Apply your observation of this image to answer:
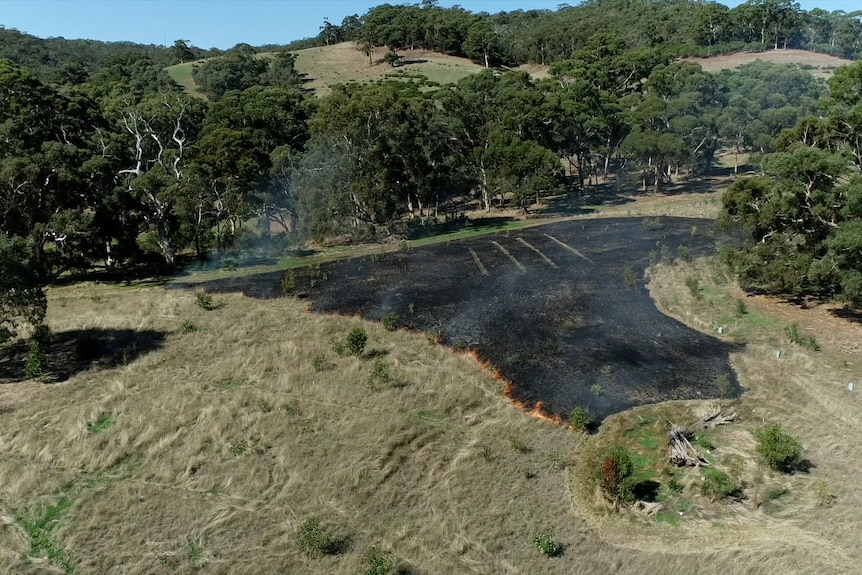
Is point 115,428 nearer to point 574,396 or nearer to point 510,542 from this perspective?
point 510,542

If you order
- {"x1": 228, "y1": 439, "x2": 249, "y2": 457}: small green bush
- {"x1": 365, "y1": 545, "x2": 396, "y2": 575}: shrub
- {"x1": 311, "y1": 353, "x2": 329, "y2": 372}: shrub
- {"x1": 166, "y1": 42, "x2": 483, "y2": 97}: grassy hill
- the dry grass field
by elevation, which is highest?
{"x1": 166, "y1": 42, "x2": 483, "y2": 97}: grassy hill

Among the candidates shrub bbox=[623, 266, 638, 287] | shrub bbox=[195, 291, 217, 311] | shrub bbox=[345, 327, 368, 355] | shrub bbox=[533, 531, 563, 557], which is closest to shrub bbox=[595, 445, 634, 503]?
shrub bbox=[533, 531, 563, 557]

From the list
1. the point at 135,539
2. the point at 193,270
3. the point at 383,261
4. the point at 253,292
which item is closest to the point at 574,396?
the point at 135,539

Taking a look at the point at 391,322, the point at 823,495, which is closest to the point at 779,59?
the point at 391,322

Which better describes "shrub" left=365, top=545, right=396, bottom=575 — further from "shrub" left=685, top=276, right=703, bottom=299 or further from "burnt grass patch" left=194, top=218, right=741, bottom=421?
"shrub" left=685, top=276, right=703, bottom=299

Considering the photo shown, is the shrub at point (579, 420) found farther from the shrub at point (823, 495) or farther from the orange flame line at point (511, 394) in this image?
the shrub at point (823, 495)

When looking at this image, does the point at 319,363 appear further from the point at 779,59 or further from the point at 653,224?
the point at 779,59

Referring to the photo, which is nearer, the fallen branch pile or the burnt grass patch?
the fallen branch pile
